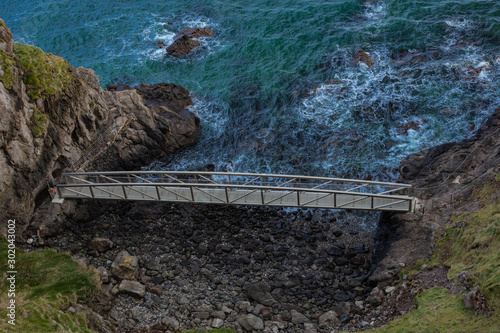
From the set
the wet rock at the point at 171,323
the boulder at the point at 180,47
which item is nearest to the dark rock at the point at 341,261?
the wet rock at the point at 171,323

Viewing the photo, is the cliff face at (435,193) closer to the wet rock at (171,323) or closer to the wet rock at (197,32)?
the wet rock at (171,323)

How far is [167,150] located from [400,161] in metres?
20.9

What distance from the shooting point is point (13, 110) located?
1096 inches

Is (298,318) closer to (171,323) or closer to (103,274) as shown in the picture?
(171,323)

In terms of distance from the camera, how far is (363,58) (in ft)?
148

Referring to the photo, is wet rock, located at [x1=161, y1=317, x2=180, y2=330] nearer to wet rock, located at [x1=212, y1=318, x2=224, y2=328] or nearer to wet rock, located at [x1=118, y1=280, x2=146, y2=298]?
wet rock, located at [x1=212, y1=318, x2=224, y2=328]

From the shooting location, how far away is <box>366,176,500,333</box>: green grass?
17531mm

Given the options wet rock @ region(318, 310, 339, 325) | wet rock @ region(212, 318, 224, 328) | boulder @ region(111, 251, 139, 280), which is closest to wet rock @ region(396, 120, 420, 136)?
wet rock @ region(318, 310, 339, 325)

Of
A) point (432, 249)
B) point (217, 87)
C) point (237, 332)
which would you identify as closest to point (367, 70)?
point (217, 87)

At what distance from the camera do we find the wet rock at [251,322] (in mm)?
23438

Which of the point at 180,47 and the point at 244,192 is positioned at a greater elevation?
the point at 180,47

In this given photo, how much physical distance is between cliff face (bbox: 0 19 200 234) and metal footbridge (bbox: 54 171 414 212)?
222 centimetres

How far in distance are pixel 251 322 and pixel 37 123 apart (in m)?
20.2

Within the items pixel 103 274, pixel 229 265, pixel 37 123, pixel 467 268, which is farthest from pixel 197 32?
pixel 467 268
